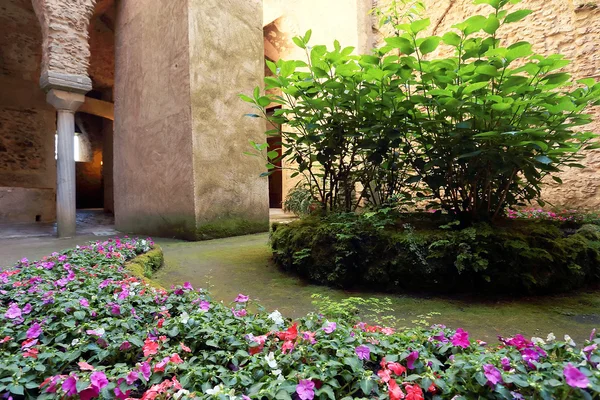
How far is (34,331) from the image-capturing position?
1.33m

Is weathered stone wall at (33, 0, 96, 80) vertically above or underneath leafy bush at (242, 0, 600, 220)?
above

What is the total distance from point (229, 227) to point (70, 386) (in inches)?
166

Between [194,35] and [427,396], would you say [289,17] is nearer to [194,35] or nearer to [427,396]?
[194,35]

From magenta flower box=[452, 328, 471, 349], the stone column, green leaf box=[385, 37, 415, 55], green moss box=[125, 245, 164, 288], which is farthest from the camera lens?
the stone column

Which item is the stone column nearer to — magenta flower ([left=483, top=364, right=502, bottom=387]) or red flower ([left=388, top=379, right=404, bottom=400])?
red flower ([left=388, top=379, right=404, bottom=400])

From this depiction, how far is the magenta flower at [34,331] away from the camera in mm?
1294

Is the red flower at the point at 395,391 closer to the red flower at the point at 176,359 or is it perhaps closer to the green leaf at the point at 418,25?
the red flower at the point at 176,359

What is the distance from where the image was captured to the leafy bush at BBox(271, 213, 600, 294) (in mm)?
2016

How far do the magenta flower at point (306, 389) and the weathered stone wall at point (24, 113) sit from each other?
9.67 metres

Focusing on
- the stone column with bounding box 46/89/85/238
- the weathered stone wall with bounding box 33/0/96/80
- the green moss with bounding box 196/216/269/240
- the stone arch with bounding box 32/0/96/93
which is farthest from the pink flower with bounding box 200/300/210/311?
the weathered stone wall with bounding box 33/0/96/80

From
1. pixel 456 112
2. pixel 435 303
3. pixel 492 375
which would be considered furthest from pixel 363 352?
pixel 456 112

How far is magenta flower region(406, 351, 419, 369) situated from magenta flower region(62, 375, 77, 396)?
959 millimetres

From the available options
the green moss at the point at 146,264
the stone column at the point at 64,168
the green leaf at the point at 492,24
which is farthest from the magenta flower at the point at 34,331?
the stone column at the point at 64,168

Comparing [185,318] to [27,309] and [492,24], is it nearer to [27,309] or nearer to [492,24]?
[27,309]
